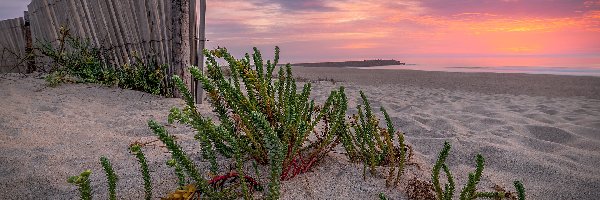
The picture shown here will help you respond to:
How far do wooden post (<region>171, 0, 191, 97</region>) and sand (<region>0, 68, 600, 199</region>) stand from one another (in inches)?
14.2

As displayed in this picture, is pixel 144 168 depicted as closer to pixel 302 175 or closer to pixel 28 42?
pixel 302 175

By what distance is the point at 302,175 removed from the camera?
6.41 ft

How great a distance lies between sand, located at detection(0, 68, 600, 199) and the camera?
76.9 inches

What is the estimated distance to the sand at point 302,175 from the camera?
1.95m

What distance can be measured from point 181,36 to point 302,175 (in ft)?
8.89

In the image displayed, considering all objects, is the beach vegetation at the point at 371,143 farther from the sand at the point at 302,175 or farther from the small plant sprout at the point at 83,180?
the small plant sprout at the point at 83,180

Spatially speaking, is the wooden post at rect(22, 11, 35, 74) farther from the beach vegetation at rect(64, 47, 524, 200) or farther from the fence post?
the beach vegetation at rect(64, 47, 524, 200)

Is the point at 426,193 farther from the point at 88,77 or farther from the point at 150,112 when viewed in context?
the point at 88,77

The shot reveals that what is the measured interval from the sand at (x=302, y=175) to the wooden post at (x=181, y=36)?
1.18ft

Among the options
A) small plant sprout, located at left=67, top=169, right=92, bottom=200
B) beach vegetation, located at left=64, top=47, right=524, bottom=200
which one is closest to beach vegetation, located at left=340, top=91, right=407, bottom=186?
beach vegetation, located at left=64, top=47, right=524, bottom=200

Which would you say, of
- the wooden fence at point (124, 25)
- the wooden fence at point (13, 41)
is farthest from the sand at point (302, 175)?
the wooden fence at point (13, 41)

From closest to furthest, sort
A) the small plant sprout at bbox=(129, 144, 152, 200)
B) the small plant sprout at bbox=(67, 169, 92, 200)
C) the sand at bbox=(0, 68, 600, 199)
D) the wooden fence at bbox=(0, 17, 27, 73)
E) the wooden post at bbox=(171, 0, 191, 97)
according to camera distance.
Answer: the small plant sprout at bbox=(67, 169, 92, 200)
the small plant sprout at bbox=(129, 144, 152, 200)
the sand at bbox=(0, 68, 600, 199)
the wooden post at bbox=(171, 0, 191, 97)
the wooden fence at bbox=(0, 17, 27, 73)

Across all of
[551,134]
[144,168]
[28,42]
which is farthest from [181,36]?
[28,42]

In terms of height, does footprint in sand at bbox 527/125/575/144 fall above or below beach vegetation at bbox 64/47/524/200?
below
